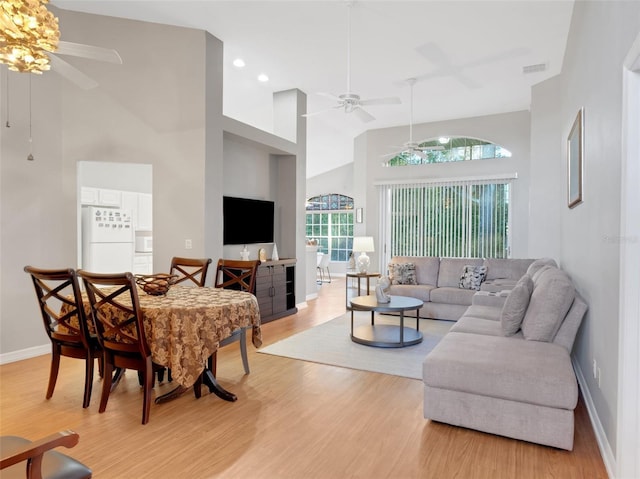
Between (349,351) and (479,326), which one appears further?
(349,351)

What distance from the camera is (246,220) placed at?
5.98 metres

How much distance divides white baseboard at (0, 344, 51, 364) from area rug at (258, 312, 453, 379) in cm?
226

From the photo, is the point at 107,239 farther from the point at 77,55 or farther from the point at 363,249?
the point at 77,55

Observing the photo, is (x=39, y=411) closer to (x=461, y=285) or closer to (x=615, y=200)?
(x=615, y=200)

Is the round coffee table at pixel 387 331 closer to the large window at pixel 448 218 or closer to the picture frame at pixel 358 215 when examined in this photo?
the large window at pixel 448 218

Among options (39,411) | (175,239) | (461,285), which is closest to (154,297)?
(39,411)

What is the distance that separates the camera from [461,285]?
5996 mm

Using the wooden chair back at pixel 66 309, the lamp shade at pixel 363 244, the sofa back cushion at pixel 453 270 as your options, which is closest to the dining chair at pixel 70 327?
the wooden chair back at pixel 66 309

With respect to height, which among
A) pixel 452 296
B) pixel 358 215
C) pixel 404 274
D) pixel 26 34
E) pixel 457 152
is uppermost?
pixel 457 152

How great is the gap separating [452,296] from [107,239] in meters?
5.28

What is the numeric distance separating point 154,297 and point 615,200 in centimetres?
304

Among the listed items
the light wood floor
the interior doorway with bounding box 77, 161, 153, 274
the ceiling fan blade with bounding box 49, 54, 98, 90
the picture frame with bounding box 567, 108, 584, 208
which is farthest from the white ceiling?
the light wood floor

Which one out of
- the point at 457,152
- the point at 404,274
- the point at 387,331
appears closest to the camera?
the point at 387,331

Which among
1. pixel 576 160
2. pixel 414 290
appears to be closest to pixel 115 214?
pixel 414 290
